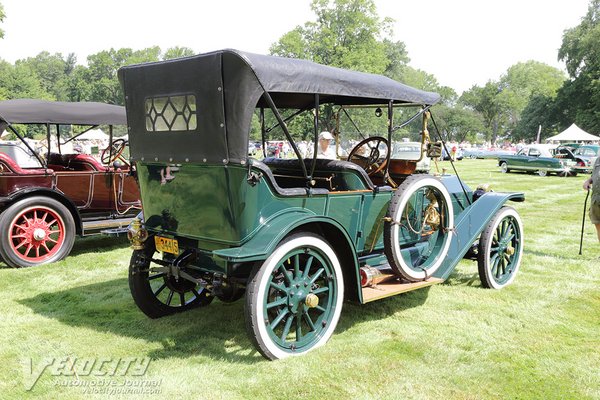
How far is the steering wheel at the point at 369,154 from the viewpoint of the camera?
17.0 feet

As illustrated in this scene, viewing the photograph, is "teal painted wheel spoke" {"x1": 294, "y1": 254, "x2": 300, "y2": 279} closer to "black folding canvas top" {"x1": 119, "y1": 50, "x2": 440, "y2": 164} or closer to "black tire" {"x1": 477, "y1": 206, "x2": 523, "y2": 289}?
"black folding canvas top" {"x1": 119, "y1": 50, "x2": 440, "y2": 164}

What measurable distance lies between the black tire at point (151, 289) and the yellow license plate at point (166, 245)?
160mm

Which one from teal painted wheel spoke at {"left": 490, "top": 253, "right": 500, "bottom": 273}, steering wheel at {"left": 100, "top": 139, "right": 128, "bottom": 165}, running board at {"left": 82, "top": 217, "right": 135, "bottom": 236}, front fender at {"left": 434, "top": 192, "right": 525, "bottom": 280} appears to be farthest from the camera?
steering wheel at {"left": 100, "top": 139, "right": 128, "bottom": 165}

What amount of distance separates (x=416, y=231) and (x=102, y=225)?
4395 mm

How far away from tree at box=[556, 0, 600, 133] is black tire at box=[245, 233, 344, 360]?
1753 inches

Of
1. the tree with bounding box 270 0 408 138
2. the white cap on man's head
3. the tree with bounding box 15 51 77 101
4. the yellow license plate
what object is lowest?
the yellow license plate

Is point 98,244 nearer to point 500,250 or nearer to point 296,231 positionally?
point 296,231

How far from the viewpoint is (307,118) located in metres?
4.75

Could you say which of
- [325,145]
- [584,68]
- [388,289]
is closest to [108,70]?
[584,68]

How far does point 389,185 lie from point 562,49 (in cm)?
4859

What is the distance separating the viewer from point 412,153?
16.6 ft

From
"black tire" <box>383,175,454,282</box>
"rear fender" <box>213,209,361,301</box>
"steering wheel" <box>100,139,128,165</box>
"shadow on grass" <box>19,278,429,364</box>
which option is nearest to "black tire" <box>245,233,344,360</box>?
"rear fender" <box>213,209,361,301</box>

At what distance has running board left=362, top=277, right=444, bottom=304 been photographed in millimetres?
4024

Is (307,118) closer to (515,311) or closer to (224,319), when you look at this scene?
(224,319)
